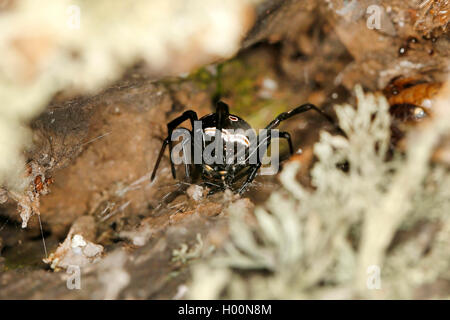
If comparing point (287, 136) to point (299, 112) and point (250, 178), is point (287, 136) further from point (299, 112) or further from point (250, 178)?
point (250, 178)

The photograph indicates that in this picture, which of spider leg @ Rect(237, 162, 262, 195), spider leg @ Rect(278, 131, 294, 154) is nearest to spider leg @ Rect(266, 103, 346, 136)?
spider leg @ Rect(278, 131, 294, 154)

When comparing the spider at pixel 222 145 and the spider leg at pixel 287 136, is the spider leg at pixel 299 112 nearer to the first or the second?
the spider at pixel 222 145

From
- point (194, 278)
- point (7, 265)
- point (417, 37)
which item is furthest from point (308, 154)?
point (7, 265)

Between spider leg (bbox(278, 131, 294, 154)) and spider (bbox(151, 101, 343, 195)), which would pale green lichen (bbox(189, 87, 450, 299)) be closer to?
spider (bbox(151, 101, 343, 195))

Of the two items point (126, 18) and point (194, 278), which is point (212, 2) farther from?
point (194, 278)

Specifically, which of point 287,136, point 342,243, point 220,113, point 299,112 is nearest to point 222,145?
point 220,113

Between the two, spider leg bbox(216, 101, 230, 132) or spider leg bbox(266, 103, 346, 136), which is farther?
spider leg bbox(266, 103, 346, 136)

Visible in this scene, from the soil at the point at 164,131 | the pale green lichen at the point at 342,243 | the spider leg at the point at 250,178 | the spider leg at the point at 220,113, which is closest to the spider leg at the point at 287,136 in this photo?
the soil at the point at 164,131
